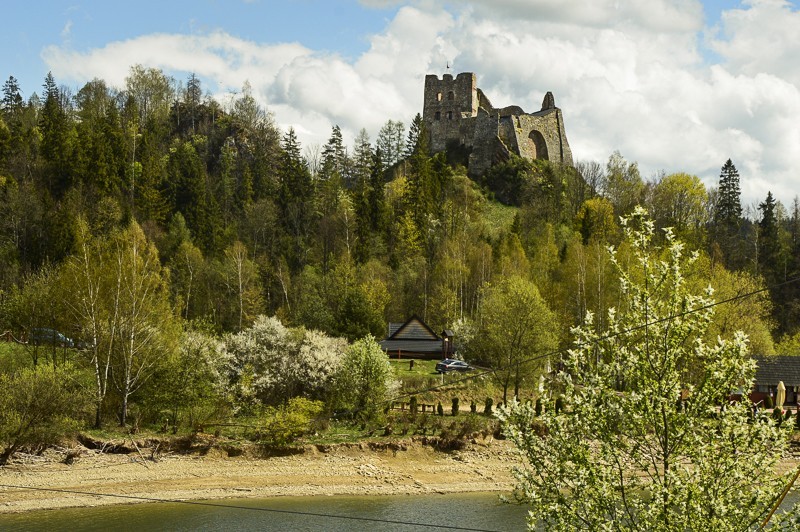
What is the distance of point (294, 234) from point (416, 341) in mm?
23091

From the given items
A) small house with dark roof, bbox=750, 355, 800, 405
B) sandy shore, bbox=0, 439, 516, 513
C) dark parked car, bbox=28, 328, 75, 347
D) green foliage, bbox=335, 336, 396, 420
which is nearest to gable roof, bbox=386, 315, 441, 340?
green foliage, bbox=335, 336, 396, 420

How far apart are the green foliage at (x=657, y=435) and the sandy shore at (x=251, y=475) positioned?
19.2 metres

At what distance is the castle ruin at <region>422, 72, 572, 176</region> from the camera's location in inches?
3659

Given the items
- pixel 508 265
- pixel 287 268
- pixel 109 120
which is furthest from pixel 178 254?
pixel 508 265

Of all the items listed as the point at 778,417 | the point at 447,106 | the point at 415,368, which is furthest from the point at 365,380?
the point at 447,106

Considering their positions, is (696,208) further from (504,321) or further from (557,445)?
(557,445)

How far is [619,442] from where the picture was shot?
1145 centimetres

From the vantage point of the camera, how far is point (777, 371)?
43531 millimetres

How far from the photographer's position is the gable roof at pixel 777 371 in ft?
142

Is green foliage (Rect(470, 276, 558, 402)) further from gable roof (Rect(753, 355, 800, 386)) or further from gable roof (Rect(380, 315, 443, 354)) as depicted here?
gable roof (Rect(753, 355, 800, 386))

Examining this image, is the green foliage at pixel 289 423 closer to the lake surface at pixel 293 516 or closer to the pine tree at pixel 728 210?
the lake surface at pixel 293 516

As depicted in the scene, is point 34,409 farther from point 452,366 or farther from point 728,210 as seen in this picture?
point 728,210

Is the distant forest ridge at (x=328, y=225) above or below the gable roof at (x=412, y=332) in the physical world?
above

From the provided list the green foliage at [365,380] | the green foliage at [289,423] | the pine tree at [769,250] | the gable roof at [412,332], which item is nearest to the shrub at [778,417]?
the green foliage at [289,423]
